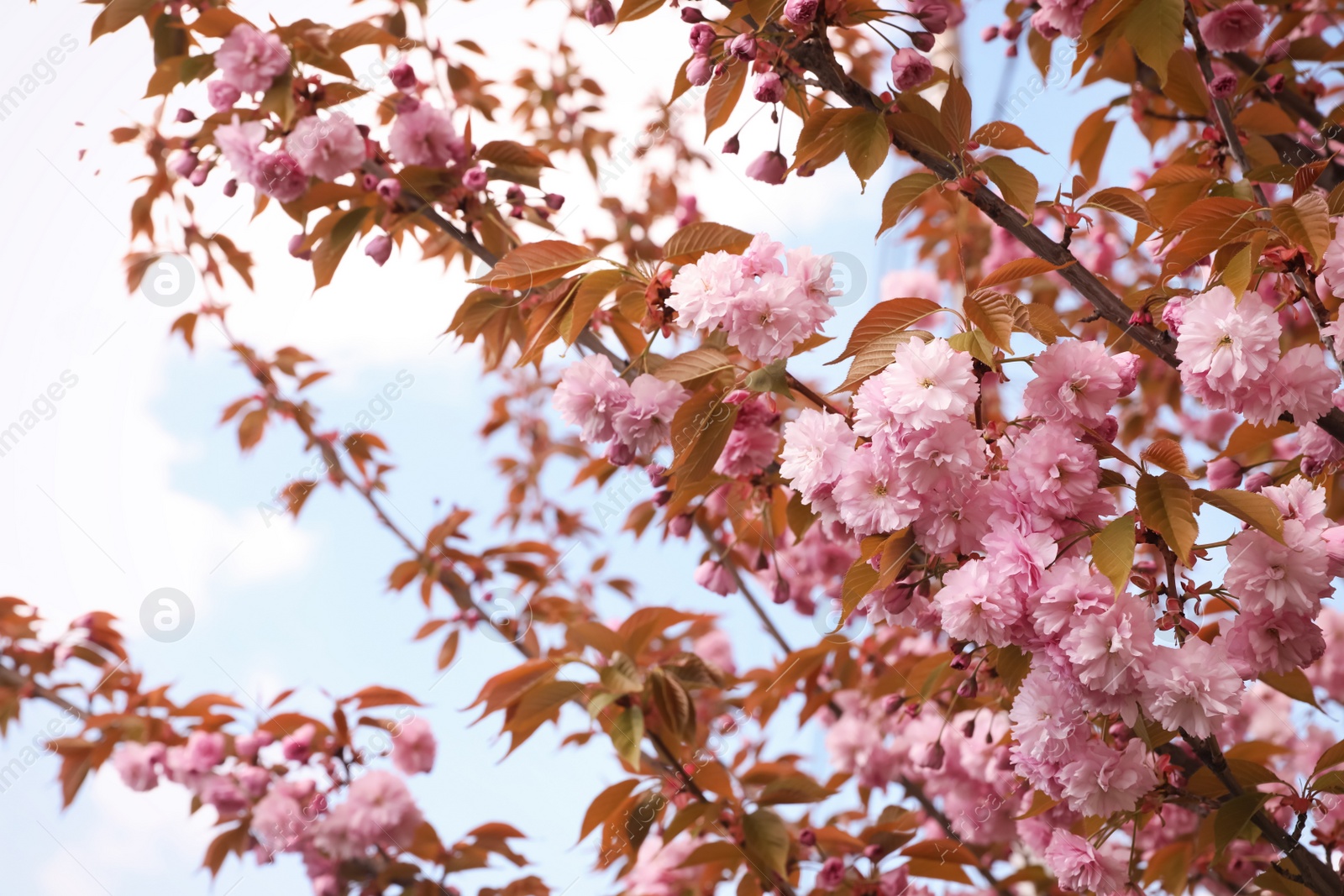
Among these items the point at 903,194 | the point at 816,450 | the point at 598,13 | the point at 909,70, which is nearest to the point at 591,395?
the point at 816,450

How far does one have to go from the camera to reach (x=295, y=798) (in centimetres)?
167

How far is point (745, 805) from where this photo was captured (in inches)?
54.3

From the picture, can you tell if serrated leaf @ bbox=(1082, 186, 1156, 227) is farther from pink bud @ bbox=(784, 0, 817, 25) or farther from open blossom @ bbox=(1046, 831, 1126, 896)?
open blossom @ bbox=(1046, 831, 1126, 896)

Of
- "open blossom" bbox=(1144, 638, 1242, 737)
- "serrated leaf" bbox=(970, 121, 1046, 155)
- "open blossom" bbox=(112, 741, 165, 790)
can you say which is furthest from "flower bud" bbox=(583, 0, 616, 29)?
"open blossom" bbox=(112, 741, 165, 790)

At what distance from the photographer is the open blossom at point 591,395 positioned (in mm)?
1007

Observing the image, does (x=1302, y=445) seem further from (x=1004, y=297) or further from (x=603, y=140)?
(x=603, y=140)

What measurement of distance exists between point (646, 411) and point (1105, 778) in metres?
0.59

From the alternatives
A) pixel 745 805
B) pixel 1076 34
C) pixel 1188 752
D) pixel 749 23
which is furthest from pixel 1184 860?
pixel 749 23

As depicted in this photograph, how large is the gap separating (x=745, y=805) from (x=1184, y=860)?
623 mm

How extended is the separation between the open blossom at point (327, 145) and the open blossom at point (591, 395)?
62cm

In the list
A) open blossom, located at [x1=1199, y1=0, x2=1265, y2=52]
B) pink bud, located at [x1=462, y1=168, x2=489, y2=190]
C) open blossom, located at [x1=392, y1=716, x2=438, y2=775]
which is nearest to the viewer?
open blossom, located at [x1=1199, y1=0, x2=1265, y2=52]

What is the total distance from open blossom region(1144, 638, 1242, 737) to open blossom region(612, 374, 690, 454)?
0.53m

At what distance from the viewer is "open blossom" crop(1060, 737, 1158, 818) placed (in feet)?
2.68

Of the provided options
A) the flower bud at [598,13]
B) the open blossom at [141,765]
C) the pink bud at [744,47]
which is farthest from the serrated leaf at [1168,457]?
the open blossom at [141,765]
